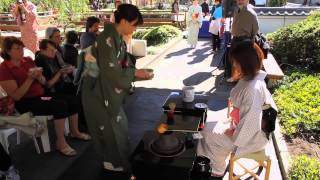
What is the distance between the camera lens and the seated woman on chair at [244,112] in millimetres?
2652

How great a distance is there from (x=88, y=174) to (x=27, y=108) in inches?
39.6

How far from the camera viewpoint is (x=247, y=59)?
105 inches

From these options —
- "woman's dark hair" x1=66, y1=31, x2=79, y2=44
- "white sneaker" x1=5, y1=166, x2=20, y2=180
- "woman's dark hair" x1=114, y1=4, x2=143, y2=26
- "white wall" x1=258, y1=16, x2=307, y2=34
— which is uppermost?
"woman's dark hair" x1=114, y1=4, x2=143, y2=26

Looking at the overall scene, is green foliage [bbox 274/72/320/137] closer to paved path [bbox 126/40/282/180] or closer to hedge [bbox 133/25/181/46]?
paved path [bbox 126/40/282/180]

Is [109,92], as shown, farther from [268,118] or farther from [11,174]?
[268,118]

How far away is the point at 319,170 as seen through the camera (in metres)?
3.11

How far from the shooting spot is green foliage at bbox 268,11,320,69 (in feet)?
21.7

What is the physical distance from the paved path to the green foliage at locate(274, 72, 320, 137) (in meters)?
0.53

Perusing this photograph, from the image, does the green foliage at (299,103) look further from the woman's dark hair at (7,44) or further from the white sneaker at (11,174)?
the woman's dark hair at (7,44)

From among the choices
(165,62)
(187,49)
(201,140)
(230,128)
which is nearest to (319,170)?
(230,128)

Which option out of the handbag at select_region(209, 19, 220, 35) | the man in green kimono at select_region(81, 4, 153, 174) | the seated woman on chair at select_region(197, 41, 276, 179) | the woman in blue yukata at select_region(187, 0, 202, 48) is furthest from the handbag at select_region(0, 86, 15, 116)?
the woman in blue yukata at select_region(187, 0, 202, 48)

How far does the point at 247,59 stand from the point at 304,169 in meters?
1.34

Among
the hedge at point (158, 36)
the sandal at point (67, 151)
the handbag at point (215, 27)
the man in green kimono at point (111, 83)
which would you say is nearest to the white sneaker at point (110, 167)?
the man in green kimono at point (111, 83)

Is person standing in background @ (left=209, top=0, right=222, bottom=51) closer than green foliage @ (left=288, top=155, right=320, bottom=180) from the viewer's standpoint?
No
